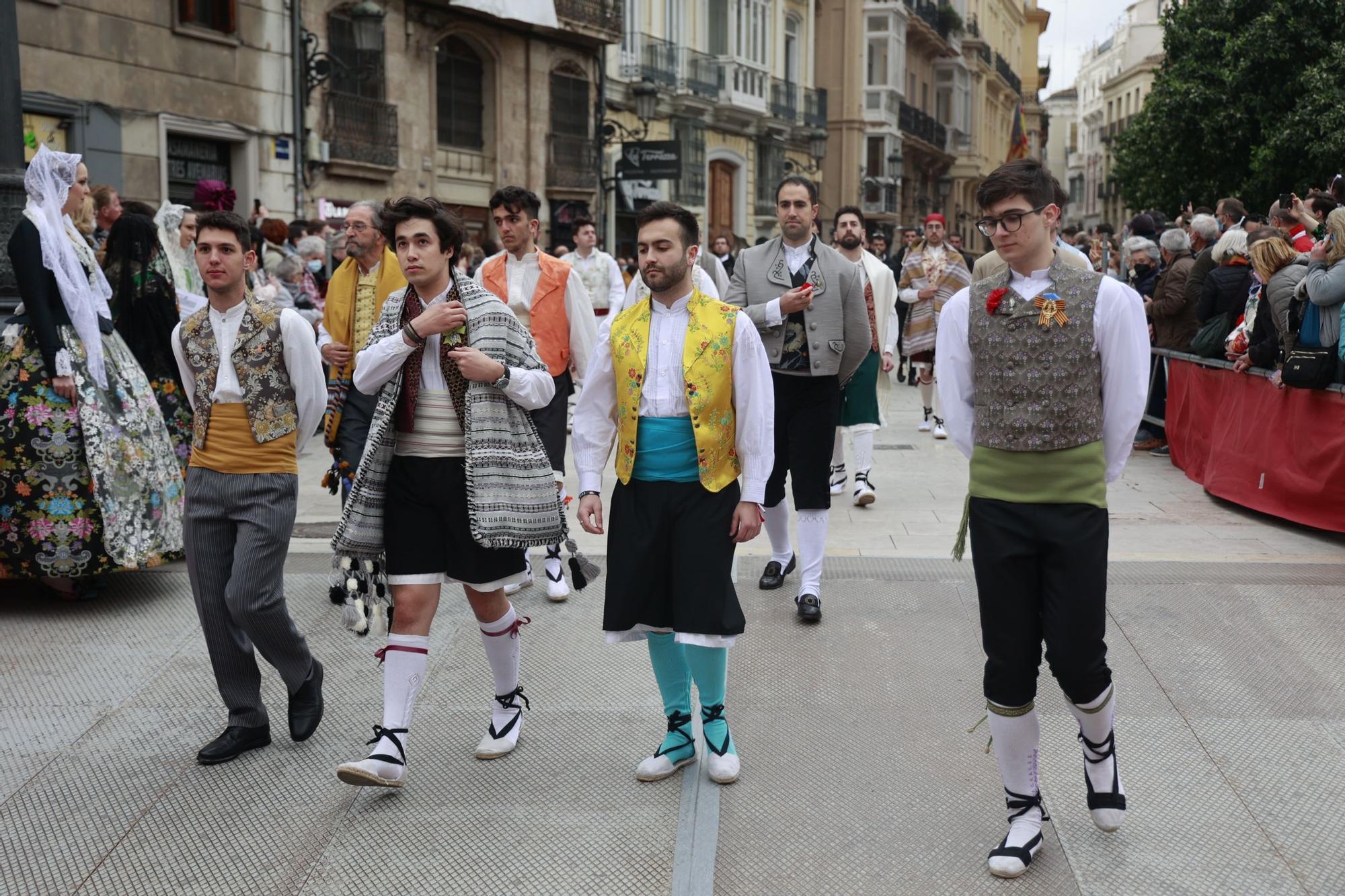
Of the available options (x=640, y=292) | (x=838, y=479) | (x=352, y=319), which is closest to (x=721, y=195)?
(x=640, y=292)

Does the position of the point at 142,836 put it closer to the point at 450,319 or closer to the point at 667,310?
the point at 450,319

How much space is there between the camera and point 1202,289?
10.2m

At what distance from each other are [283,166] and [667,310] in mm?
15625

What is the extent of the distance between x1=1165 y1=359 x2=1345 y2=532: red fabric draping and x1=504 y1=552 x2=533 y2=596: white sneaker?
4502 mm

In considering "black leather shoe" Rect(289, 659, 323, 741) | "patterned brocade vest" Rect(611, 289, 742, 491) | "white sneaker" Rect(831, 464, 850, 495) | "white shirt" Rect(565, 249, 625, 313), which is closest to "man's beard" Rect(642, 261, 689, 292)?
"patterned brocade vest" Rect(611, 289, 742, 491)

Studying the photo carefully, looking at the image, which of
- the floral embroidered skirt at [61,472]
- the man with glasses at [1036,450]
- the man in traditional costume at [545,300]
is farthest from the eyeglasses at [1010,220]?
the floral embroidered skirt at [61,472]

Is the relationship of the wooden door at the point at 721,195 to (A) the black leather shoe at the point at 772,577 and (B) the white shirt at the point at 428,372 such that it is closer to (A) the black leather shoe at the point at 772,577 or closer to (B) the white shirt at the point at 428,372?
(A) the black leather shoe at the point at 772,577

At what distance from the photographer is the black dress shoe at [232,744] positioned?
4395 mm

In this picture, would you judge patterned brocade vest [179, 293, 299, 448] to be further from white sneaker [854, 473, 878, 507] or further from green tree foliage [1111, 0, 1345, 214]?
green tree foliage [1111, 0, 1345, 214]

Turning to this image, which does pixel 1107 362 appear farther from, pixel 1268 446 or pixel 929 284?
pixel 929 284

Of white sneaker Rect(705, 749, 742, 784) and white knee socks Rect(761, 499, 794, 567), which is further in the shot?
white knee socks Rect(761, 499, 794, 567)

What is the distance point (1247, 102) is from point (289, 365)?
73.9 feet

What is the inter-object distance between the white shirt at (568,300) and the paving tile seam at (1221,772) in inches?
108

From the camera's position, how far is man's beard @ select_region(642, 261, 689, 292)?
4.07 meters
